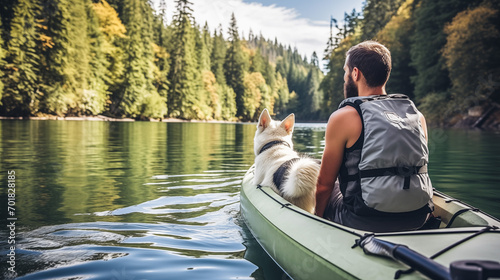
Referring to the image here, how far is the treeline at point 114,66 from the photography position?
101 feet

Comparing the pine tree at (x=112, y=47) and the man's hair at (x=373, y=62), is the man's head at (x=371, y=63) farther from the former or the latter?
the pine tree at (x=112, y=47)

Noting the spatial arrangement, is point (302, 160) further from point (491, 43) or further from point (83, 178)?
point (491, 43)

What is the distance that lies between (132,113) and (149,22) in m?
15.3

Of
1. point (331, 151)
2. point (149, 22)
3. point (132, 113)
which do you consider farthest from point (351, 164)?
point (149, 22)

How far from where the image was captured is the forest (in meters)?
27.5

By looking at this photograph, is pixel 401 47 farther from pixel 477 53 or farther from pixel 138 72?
pixel 138 72

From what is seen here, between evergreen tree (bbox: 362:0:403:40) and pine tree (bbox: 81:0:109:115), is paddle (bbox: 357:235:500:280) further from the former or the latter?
evergreen tree (bbox: 362:0:403:40)

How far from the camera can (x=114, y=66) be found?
45.8 metres

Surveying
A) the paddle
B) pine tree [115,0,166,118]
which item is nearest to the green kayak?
the paddle

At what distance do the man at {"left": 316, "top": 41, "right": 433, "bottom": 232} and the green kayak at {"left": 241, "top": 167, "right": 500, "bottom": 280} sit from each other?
282 mm

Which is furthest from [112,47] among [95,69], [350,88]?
[350,88]

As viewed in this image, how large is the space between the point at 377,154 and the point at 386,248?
75 centimetres

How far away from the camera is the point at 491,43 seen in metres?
26.2

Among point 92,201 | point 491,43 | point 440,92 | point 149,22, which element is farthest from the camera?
point 149,22
